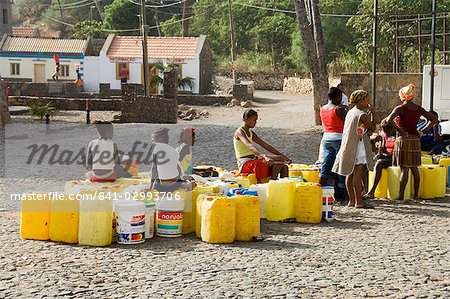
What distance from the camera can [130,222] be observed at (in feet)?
30.2

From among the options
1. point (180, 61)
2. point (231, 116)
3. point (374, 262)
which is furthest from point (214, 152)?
point (180, 61)

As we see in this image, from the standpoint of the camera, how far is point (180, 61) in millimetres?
56844

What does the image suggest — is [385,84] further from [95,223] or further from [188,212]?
[95,223]

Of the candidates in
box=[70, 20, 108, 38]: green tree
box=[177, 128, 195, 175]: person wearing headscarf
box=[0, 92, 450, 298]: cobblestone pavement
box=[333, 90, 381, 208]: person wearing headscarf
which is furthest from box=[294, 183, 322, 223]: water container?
box=[70, 20, 108, 38]: green tree

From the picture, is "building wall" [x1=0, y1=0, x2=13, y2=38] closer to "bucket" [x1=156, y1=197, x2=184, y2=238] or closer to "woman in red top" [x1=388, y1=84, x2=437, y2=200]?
"woman in red top" [x1=388, y1=84, x2=437, y2=200]

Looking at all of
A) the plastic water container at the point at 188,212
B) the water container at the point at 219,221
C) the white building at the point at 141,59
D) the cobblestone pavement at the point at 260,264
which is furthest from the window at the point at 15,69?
the water container at the point at 219,221

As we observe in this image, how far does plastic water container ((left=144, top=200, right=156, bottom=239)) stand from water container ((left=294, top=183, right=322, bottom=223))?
1.94 meters

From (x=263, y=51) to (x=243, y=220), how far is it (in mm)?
63011

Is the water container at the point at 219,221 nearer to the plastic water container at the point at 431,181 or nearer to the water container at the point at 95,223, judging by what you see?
the water container at the point at 95,223

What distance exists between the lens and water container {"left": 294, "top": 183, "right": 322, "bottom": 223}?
421 inches

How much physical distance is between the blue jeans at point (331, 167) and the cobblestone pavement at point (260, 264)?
1.24 m

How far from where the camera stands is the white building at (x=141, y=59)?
186ft

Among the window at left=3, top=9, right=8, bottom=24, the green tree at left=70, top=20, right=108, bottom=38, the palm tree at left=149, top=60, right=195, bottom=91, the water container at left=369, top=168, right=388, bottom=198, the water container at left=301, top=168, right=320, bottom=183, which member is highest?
the window at left=3, top=9, right=8, bottom=24

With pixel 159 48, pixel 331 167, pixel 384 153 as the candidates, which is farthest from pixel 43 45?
pixel 331 167
